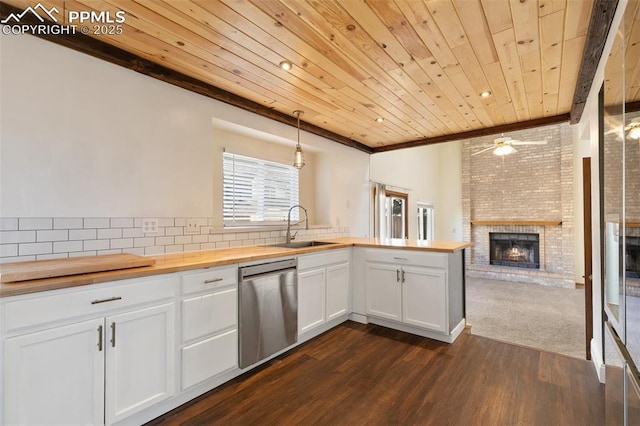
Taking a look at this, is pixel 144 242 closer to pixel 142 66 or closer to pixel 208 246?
pixel 208 246

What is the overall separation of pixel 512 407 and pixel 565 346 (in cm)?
229

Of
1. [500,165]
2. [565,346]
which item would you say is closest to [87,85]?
[565,346]

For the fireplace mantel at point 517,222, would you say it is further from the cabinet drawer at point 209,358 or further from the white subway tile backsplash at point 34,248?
the white subway tile backsplash at point 34,248

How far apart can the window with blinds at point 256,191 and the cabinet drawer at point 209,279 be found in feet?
3.24

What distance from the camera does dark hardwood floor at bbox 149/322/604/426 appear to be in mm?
1817

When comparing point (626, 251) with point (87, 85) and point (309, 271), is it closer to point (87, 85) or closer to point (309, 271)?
point (309, 271)

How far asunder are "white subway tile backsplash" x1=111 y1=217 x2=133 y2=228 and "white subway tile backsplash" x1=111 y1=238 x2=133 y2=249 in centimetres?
9

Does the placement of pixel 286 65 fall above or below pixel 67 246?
above

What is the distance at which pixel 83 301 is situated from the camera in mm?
1488

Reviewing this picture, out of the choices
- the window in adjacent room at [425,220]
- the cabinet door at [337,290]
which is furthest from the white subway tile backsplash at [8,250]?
the window in adjacent room at [425,220]

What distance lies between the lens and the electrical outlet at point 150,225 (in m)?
2.21

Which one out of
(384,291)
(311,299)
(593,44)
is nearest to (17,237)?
(311,299)

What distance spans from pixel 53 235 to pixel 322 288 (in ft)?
7.01

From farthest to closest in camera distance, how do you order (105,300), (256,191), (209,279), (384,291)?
(256,191), (384,291), (209,279), (105,300)
